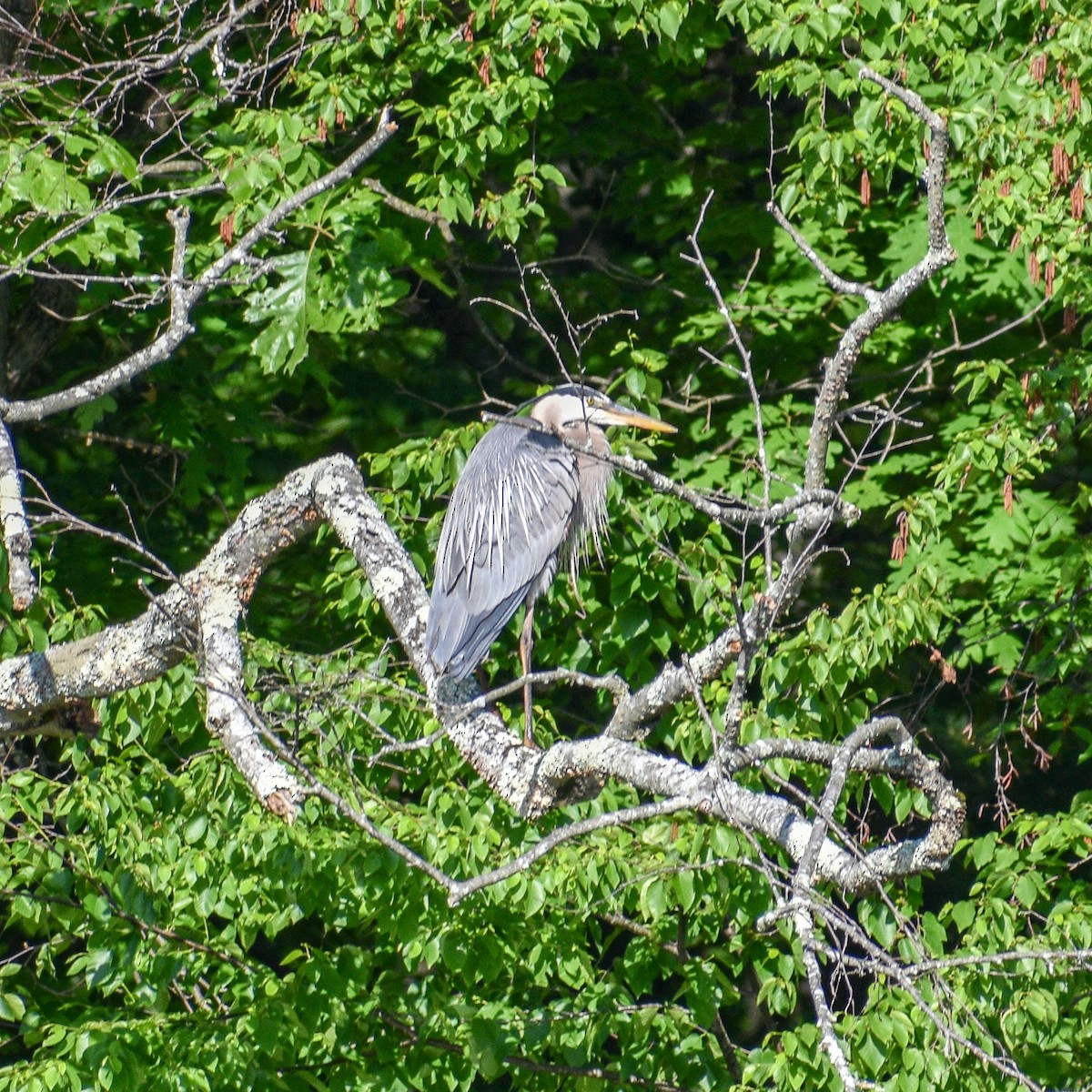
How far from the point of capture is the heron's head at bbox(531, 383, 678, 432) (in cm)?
428

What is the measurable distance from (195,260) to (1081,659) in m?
3.04

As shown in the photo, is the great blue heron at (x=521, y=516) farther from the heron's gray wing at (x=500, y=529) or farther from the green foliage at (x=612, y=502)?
the green foliage at (x=612, y=502)

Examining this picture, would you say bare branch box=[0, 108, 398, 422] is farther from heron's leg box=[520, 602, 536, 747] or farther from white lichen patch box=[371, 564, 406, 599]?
heron's leg box=[520, 602, 536, 747]

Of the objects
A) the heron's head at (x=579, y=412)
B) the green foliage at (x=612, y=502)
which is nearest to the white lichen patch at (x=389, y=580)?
the green foliage at (x=612, y=502)

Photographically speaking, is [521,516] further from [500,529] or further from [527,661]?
[527,661]

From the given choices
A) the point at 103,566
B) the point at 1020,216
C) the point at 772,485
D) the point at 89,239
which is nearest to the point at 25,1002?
the point at 103,566

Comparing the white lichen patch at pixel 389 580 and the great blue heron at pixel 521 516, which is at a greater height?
the white lichen patch at pixel 389 580

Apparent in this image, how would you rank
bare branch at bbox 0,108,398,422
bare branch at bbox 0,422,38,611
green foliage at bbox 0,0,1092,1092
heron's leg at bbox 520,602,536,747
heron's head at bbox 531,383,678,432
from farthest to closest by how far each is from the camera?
heron's head at bbox 531,383,678,432 → heron's leg at bbox 520,602,536,747 → green foliage at bbox 0,0,1092,1092 → bare branch at bbox 0,108,398,422 → bare branch at bbox 0,422,38,611

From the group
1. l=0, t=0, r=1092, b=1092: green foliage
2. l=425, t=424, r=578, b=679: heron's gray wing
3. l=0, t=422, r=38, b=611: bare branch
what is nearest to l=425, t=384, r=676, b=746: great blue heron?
l=425, t=424, r=578, b=679: heron's gray wing

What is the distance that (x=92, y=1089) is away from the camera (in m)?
3.50

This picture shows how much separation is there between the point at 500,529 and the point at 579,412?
0.64 meters

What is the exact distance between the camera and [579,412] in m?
4.55

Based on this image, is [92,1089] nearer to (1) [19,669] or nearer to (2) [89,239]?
(1) [19,669]

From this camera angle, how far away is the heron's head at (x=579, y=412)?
4277mm
